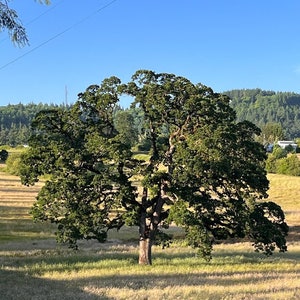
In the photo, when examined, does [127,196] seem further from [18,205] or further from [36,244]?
[18,205]

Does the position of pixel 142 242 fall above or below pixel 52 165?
below

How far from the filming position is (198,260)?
23500mm

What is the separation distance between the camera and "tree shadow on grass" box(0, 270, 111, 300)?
12.2 metres

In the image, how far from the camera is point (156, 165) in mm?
19031

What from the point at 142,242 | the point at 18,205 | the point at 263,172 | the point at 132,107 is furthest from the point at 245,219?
the point at 18,205

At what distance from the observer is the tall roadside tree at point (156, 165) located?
59.1 ft

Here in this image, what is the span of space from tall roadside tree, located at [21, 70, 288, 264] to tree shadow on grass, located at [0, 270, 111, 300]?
3276mm

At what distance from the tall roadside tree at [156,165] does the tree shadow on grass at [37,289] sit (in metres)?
3.28

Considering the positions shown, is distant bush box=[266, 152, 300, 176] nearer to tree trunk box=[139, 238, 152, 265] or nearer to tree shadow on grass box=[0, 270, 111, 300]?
tree trunk box=[139, 238, 152, 265]

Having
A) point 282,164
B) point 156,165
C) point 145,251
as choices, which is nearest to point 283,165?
point 282,164

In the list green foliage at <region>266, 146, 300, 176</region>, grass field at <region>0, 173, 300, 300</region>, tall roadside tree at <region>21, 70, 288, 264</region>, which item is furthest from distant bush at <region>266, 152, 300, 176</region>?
tall roadside tree at <region>21, 70, 288, 264</region>

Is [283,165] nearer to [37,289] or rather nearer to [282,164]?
[282,164]

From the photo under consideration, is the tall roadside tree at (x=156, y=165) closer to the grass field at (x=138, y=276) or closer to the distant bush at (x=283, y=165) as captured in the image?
the grass field at (x=138, y=276)

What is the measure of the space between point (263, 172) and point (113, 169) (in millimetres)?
6096
